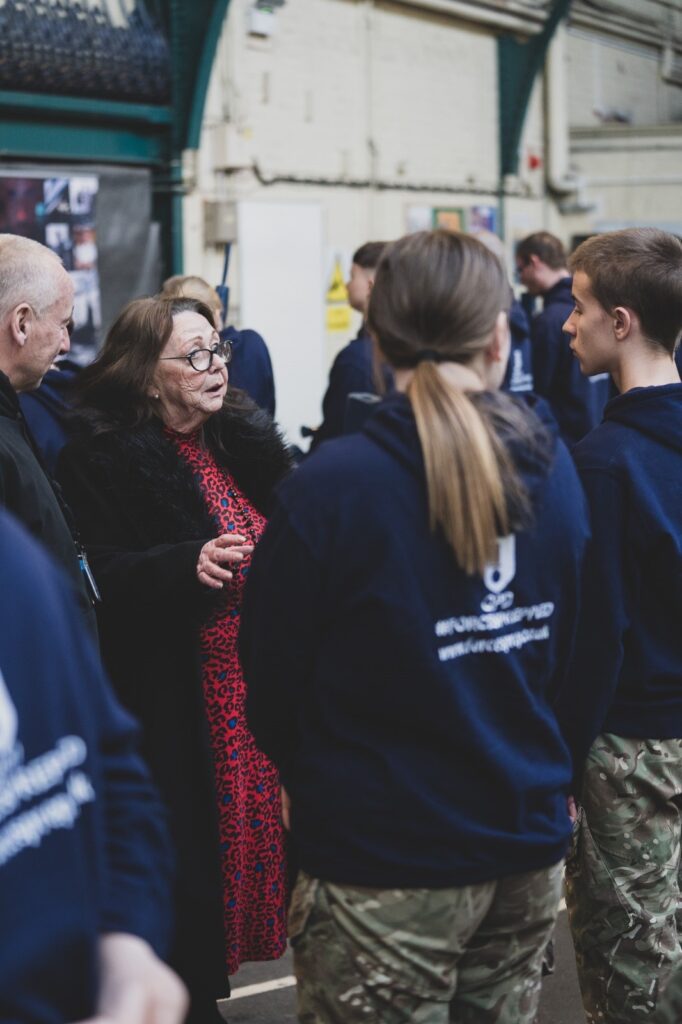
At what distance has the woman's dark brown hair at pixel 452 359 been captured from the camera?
79.0 inches

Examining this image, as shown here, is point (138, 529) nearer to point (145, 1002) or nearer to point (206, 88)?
point (145, 1002)

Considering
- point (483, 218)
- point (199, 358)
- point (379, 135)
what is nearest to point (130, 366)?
point (199, 358)

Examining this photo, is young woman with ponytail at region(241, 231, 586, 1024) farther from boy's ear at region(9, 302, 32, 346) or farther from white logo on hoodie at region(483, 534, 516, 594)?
boy's ear at region(9, 302, 32, 346)

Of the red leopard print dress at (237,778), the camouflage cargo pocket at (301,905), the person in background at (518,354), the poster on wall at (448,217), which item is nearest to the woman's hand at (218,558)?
the red leopard print dress at (237,778)

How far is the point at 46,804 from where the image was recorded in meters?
1.20

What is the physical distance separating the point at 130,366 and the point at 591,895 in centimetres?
164

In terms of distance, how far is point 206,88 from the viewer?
28.4 ft

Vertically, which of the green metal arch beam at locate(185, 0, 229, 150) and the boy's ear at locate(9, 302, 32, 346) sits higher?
the green metal arch beam at locate(185, 0, 229, 150)

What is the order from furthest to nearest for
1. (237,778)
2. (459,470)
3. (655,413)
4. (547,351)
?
(547,351), (237,778), (655,413), (459,470)

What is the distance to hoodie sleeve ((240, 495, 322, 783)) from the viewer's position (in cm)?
205

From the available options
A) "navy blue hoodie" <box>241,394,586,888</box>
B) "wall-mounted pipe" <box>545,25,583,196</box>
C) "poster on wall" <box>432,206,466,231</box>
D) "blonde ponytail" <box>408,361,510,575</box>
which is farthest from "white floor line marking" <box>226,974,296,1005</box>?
"wall-mounted pipe" <box>545,25,583,196</box>

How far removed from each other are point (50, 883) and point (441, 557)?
3.20 feet

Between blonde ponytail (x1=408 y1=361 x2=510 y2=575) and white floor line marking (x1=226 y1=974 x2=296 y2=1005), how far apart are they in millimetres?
2283

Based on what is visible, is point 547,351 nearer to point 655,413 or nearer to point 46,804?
point 655,413
